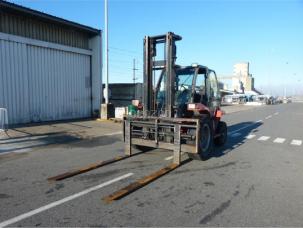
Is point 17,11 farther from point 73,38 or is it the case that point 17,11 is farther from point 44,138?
point 44,138

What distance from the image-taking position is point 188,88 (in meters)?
8.98

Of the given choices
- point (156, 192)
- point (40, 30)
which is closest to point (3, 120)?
point (40, 30)

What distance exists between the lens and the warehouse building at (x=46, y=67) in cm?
1530

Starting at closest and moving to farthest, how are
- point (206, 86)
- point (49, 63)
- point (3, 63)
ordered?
point (206, 86)
point (3, 63)
point (49, 63)

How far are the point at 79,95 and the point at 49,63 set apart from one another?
3213mm

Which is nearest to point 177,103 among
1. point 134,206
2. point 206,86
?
point 206,86

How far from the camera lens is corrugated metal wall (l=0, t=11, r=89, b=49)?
15352 mm

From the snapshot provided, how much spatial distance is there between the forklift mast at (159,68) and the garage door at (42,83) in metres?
9.97

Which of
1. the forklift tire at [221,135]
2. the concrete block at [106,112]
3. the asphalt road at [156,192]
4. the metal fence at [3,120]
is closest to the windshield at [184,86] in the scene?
the asphalt road at [156,192]

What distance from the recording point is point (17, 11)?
50.7 feet

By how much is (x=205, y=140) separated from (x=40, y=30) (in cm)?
1355

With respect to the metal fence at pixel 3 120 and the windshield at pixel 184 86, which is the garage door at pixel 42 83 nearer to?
the metal fence at pixel 3 120

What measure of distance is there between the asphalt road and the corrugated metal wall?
9810 millimetres

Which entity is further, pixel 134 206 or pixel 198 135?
pixel 198 135
